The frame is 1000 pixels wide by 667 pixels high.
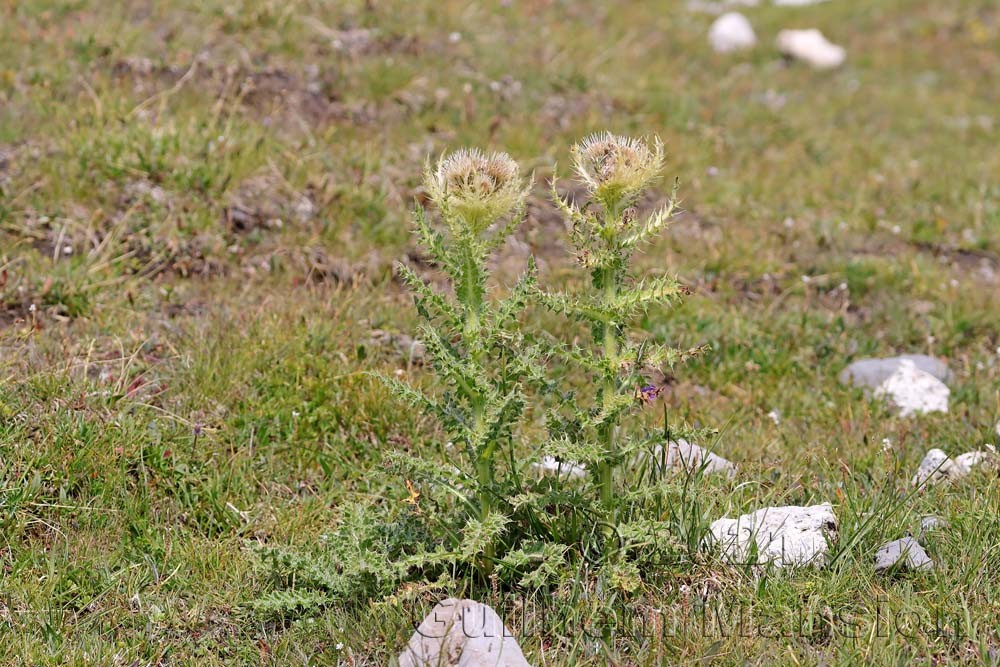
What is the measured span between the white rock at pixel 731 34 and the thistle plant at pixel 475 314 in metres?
10.0

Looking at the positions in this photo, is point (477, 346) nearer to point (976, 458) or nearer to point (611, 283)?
point (611, 283)

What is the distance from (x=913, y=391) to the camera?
5.36 metres

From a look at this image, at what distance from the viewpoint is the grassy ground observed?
11.8ft

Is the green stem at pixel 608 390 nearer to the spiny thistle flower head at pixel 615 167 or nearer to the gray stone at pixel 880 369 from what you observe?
the spiny thistle flower head at pixel 615 167

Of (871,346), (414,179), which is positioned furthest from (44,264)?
(871,346)

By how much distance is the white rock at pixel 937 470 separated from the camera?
4.29 m

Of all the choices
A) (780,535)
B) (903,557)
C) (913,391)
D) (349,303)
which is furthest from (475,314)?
(913,391)

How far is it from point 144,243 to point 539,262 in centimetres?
250

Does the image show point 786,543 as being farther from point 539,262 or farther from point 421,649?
point 539,262

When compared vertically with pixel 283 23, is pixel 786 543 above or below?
below

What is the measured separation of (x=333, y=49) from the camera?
26.7ft

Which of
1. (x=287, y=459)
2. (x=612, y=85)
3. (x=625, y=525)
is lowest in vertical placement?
(x=287, y=459)

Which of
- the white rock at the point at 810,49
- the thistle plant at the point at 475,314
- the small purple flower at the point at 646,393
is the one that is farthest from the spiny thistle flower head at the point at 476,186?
the white rock at the point at 810,49

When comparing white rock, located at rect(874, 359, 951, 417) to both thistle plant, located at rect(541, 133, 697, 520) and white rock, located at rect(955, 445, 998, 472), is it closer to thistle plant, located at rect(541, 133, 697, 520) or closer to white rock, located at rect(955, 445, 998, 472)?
white rock, located at rect(955, 445, 998, 472)
